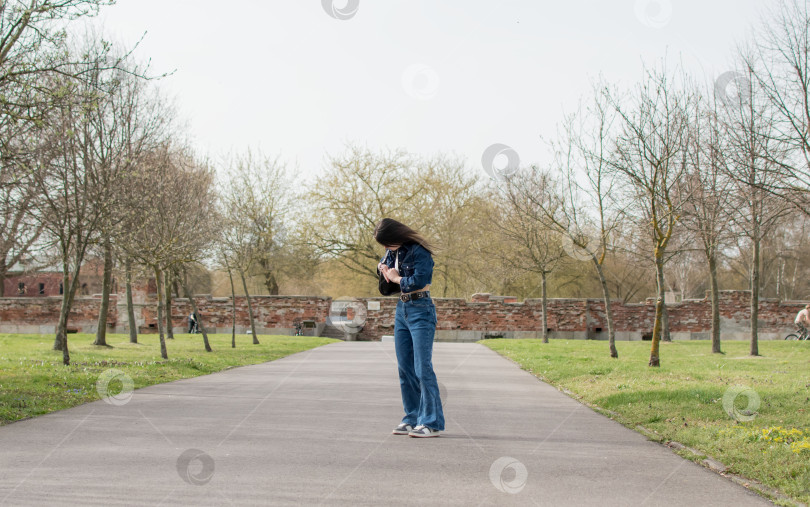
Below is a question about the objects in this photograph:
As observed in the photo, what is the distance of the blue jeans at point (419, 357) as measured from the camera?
6.89 meters

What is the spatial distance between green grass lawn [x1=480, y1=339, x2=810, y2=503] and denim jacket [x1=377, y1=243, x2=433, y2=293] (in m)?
2.67

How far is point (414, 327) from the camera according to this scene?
693 cm

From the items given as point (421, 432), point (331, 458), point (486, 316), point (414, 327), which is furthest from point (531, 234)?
point (331, 458)

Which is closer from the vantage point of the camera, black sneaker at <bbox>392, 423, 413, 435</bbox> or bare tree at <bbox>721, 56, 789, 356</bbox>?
black sneaker at <bbox>392, 423, 413, 435</bbox>

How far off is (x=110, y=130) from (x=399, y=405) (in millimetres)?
14486

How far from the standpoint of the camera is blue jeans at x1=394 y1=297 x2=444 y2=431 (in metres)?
6.89

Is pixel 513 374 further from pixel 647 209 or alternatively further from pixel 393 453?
pixel 393 453

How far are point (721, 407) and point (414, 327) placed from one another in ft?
13.0

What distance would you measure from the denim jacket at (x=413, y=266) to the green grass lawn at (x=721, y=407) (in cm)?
267

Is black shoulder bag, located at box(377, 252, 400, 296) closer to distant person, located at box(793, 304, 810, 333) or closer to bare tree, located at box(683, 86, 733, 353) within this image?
bare tree, located at box(683, 86, 733, 353)

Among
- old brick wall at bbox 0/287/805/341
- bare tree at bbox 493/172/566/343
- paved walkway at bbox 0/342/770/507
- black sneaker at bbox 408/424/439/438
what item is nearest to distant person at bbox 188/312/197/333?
old brick wall at bbox 0/287/805/341

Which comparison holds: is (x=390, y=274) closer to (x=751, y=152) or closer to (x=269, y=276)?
(x=751, y=152)

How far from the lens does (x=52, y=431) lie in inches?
266

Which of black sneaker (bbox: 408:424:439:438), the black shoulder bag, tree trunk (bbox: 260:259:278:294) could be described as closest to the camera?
black sneaker (bbox: 408:424:439:438)
